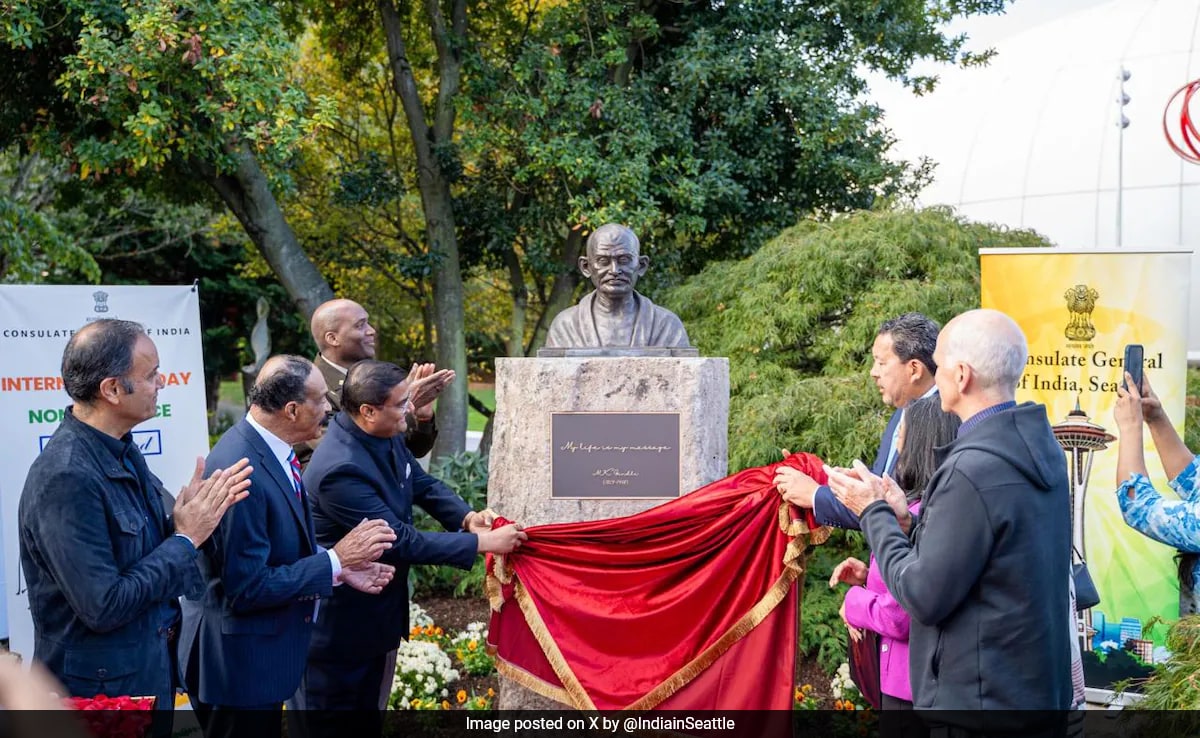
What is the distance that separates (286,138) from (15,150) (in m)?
8.99

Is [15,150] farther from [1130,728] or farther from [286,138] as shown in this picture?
[1130,728]

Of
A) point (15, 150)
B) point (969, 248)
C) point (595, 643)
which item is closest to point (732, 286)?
point (969, 248)

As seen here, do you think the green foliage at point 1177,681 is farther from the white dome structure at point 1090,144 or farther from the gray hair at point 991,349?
the white dome structure at point 1090,144

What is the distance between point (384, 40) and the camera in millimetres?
12492

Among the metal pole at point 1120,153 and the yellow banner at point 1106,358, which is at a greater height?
the metal pole at point 1120,153

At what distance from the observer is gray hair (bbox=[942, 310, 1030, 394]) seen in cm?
272

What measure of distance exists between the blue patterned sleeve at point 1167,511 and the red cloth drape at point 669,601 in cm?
113

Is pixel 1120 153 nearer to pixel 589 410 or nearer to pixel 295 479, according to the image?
pixel 589 410

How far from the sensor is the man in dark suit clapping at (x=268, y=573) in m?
3.36

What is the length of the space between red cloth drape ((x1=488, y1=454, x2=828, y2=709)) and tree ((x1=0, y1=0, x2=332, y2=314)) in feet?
15.8

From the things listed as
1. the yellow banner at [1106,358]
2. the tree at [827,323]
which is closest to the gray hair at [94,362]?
the tree at [827,323]

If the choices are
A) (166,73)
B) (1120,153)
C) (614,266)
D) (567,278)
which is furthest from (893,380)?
(1120,153)

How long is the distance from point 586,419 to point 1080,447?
2979mm

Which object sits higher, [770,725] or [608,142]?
[608,142]
